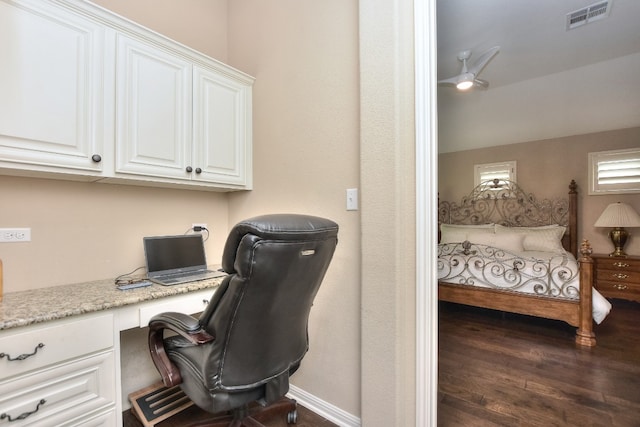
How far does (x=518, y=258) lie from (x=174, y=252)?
3329 mm

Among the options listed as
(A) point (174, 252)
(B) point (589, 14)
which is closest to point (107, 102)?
(A) point (174, 252)

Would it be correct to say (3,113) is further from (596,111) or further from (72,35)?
(596,111)

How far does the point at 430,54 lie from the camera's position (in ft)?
4.50

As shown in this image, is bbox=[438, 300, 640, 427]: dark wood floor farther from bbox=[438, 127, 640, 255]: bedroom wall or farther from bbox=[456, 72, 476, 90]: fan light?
bbox=[456, 72, 476, 90]: fan light

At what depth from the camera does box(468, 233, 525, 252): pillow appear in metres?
3.93

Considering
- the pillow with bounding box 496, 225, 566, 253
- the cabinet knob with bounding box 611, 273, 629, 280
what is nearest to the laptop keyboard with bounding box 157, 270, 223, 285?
the pillow with bounding box 496, 225, 566, 253

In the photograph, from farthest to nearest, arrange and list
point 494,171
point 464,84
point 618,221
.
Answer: point 494,171 < point 618,221 < point 464,84

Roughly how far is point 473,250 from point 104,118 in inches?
151

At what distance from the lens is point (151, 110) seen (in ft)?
5.56

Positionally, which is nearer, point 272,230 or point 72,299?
point 272,230

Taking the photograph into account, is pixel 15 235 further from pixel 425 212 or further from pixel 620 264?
pixel 620 264

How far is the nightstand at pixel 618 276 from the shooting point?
3553 millimetres

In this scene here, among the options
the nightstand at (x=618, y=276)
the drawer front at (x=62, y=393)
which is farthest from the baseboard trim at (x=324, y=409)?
the nightstand at (x=618, y=276)

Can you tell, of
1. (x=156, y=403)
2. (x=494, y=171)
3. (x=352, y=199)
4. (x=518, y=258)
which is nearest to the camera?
(x=352, y=199)
